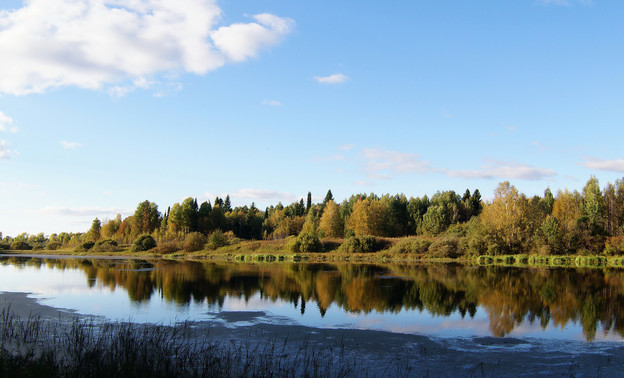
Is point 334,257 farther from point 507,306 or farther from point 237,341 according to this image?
point 237,341

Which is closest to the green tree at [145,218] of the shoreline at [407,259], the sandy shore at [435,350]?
the shoreline at [407,259]

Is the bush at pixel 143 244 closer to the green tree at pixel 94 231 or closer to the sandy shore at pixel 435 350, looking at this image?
the green tree at pixel 94 231

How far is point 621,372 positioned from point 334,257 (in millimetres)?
58038

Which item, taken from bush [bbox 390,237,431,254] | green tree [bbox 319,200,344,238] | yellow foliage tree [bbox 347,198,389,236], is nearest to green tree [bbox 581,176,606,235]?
bush [bbox 390,237,431,254]

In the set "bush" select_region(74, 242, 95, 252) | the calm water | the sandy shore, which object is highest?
the sandy shore

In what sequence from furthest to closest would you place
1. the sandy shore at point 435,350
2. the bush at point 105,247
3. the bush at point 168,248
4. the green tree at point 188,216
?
the green tree at point 188,216 → the bush at point 105,247 → the bush at point 168,248 → the sandy shore at point 435,350

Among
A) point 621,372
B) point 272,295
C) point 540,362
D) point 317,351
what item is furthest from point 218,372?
point 272,295

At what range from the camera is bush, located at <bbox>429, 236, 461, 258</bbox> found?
63.1 metres

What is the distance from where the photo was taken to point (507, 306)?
22141 millimetres

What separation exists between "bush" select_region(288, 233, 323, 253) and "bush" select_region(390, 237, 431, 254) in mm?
13296

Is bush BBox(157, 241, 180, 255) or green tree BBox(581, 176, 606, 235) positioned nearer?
green tree BBox(581, 176, 606, 235)

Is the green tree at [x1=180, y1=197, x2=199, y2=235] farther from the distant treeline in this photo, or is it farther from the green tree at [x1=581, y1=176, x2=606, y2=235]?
the green tree at [x1=581, y1=176, x2=606, y2=235]

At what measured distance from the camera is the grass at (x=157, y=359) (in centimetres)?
910

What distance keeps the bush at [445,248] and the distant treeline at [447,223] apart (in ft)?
0.47
